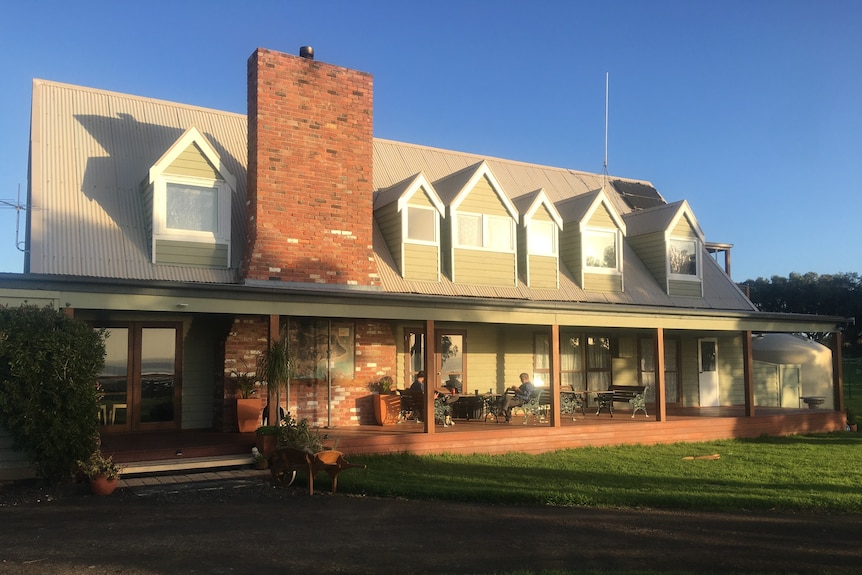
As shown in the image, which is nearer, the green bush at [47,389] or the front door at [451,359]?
the green bush at [47,389]

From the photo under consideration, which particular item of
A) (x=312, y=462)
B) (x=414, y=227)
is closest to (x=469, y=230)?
(x=414, y=227)

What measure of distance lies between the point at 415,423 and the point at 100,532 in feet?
26.3

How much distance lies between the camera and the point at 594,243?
1848cm

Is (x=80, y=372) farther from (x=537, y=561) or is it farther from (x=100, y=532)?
(x=537, y=561)

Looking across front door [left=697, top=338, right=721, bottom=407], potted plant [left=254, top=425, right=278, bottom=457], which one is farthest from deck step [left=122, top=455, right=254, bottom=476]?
front door [left=697, top=338, right=721, bottom=407]

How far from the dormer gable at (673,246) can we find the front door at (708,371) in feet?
5.37

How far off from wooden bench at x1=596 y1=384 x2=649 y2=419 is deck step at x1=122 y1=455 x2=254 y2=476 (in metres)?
8.84

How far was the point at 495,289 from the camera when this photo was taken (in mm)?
16438

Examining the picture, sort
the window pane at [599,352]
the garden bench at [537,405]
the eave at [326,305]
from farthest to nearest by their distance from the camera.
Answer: the window pane at [599,352]
the garden bench at [537,405]
the eave at [326,305]

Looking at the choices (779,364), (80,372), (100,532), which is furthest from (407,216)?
(779,364)

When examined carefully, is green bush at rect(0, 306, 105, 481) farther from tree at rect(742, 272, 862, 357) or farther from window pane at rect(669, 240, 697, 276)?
tree at rect(742, 272, 862, 357)

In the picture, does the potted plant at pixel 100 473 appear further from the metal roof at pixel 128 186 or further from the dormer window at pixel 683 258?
the dormer window at pixel 683 258

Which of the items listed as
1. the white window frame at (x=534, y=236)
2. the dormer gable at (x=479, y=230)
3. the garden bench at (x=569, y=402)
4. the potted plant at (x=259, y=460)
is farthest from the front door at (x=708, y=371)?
the potted plant at (x=259, y=460)

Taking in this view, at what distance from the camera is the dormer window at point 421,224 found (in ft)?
52.2
